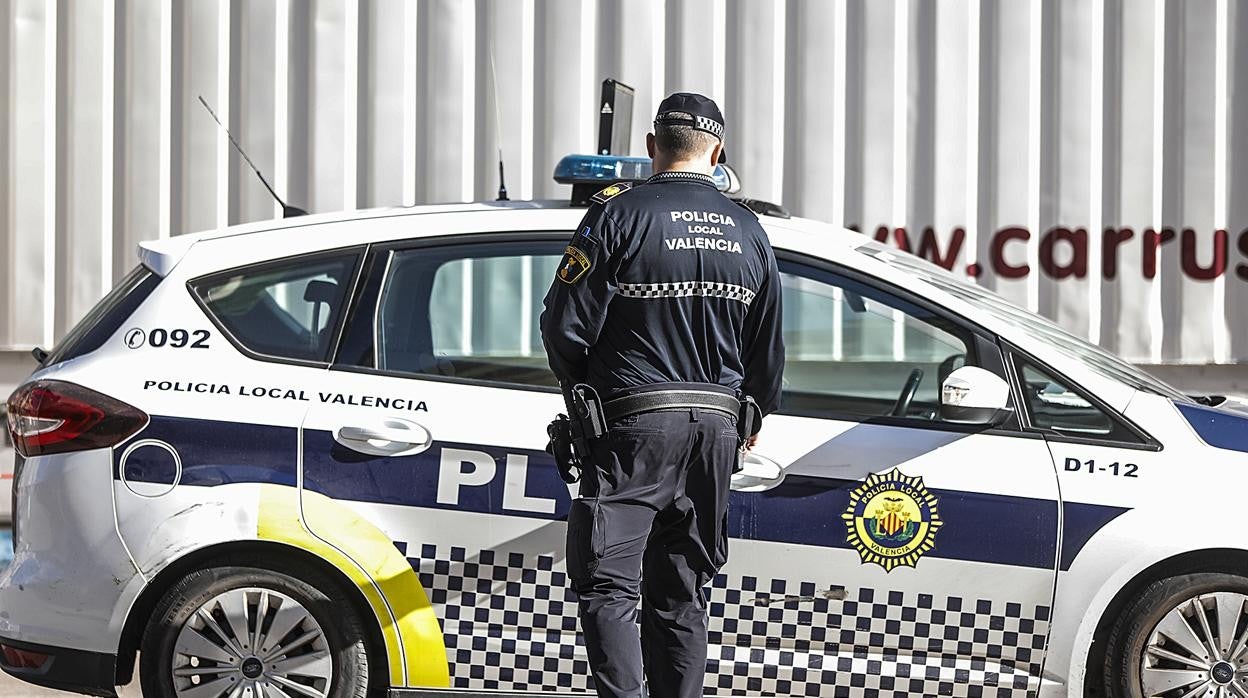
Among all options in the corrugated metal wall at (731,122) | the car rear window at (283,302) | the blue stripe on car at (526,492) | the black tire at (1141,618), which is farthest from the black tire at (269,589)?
the corrugated metal wall at (731,122)

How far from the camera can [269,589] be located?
11.6ft

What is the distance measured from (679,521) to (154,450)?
1.36m

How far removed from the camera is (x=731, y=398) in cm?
319

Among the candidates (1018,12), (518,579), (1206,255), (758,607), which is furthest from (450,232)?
(1206,255)

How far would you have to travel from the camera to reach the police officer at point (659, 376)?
3.10m

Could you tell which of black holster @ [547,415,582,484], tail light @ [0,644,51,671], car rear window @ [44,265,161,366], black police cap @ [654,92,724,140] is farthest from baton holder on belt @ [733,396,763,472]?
tail light @ [0,644,51,671]

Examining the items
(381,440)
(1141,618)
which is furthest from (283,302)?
(1141,618)

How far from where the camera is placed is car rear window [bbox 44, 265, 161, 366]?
3684 mm

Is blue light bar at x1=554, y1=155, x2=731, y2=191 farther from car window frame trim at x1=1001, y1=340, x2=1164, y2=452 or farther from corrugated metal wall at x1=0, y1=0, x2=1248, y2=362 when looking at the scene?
corrugated metal wall at x1=0, y1=0, x2=1248, y2=362

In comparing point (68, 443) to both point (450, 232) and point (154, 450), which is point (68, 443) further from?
point (450, 232)

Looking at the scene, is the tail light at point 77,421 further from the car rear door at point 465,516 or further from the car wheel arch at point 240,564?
the car rear door at point 465,516

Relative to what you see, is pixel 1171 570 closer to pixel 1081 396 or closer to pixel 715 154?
pixel 1081 396

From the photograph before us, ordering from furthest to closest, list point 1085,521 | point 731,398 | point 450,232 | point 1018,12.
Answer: point 1018,12 < point 450,232 < point 1085,521 < point 731,398

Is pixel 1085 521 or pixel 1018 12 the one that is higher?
pixel 1018 12
